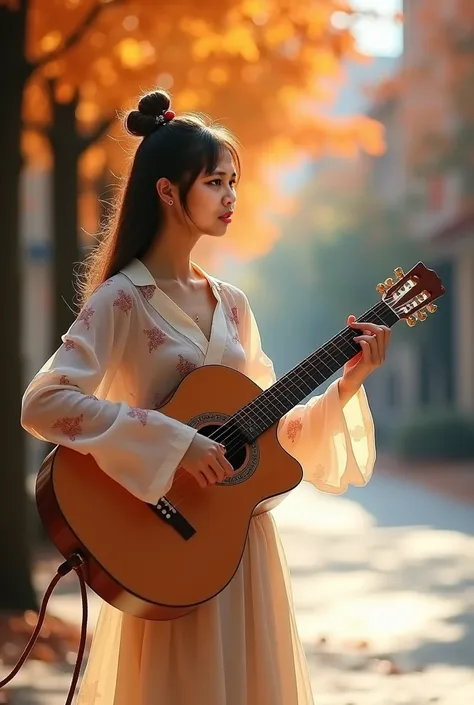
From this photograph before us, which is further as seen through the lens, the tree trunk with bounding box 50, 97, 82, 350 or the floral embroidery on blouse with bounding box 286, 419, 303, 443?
the tree trunk with bounding box 50, 97, 82, 350

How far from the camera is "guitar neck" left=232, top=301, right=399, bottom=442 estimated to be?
2.79 m

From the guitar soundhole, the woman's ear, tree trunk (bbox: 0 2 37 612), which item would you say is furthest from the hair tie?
tree trunk (bbox: 0 2 37 612)

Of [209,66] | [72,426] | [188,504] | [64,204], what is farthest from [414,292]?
[209,66]

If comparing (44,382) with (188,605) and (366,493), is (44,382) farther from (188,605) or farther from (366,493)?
(366,493)

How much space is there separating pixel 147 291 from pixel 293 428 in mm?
561

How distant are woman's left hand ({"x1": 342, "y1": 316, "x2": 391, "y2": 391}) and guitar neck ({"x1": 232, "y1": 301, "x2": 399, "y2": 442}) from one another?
27 millimetres

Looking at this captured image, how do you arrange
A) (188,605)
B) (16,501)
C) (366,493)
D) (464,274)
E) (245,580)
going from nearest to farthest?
(188,605), (245,580), (16,501), (366,493), (464,274)

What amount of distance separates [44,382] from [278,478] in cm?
58

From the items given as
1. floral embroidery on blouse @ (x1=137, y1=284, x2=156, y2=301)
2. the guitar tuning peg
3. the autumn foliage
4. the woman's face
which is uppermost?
the autumn foliage

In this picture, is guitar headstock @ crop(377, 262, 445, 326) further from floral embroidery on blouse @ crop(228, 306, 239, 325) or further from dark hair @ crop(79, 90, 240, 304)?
dark hair @ crop(79, 90, 240, 304)

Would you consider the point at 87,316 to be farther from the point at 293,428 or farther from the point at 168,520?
the point at 293,428

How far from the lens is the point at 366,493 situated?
1391cm

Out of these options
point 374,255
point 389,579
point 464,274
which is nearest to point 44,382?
point 389,579

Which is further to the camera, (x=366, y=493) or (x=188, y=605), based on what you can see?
(x=366, y=493)
